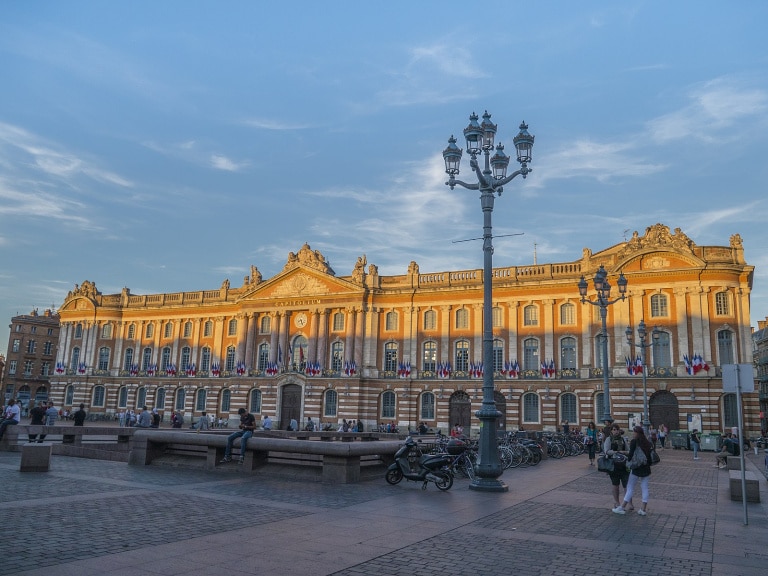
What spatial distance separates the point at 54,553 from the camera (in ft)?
28.7

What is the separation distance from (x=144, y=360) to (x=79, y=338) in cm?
996

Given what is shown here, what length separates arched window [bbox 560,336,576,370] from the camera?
172 ft

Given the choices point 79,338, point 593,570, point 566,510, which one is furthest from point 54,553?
point 79,338

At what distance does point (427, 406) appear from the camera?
188 ft

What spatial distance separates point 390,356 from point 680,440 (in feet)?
83.4

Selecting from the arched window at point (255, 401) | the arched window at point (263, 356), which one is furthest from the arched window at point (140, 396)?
the arched window at point (263, 356)

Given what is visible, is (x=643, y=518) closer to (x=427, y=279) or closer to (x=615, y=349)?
(x=615, y=349)

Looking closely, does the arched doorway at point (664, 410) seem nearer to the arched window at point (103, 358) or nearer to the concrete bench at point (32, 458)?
the concrete bench at point (32, 458)

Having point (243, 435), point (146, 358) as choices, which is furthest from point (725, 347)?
point (146, 358)

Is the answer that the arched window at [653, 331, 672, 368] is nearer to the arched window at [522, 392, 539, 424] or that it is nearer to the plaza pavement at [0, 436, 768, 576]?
the arched window at [522, 392, 539, 424]

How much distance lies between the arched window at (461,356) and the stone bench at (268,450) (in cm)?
3699

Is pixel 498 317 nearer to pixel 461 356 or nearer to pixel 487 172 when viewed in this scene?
pixel 461 356

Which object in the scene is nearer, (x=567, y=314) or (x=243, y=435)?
(x=243, y=435)

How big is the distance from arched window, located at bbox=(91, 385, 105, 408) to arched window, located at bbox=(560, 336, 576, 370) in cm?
5191
